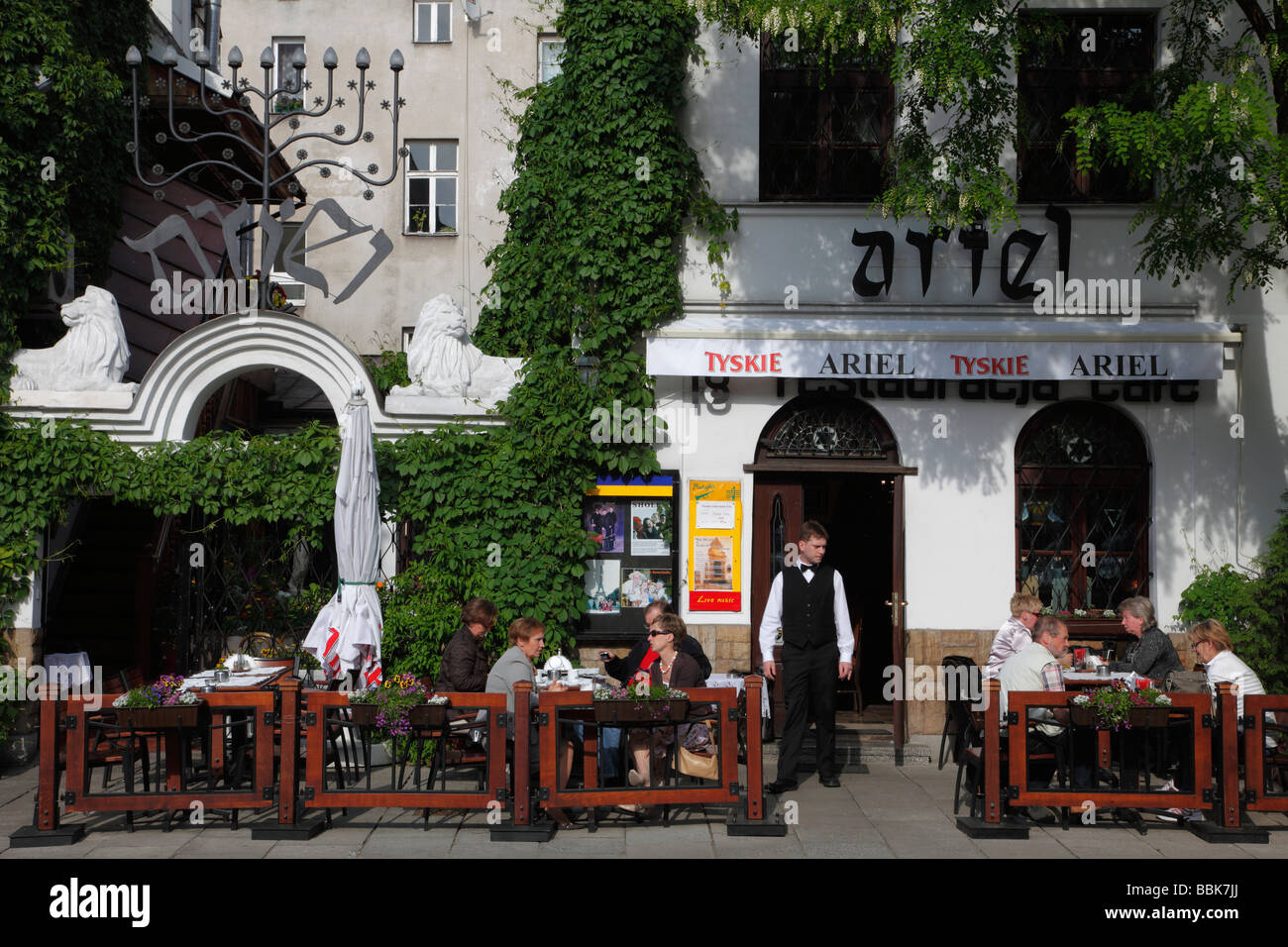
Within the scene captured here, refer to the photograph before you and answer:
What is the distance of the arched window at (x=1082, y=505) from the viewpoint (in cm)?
1162

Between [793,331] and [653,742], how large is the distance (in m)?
4.60

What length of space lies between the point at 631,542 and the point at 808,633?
2579 mm

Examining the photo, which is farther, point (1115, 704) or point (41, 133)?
point (41, 133)

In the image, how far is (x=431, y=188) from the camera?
72.9 feet

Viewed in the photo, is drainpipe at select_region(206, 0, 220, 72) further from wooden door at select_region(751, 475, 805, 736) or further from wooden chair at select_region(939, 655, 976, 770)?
wooden chair at select_region(939, 655, 976, 770)

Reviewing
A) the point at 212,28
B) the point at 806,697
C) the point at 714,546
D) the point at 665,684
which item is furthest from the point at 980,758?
the point at 212,28

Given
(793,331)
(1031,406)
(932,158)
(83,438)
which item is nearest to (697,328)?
(793,331)

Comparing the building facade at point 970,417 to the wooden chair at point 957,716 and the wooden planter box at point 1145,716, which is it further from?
the wooden planter box at point 1145,716

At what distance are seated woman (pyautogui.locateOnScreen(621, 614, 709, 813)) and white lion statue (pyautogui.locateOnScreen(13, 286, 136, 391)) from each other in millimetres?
5540

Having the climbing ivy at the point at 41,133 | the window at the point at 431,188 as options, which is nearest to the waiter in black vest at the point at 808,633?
the climbing ivy at the point at 41,133

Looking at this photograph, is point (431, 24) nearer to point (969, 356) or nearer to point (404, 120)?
point (404, 120)

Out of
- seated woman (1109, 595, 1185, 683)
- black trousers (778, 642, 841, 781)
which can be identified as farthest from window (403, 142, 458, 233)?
seated woman (1109, 595, 1185, 683)

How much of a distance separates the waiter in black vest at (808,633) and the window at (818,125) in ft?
13.5

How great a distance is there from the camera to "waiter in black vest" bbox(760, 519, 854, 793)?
939 cm
